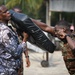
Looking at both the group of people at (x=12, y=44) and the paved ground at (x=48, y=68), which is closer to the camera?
the group of people at (x=12, y=44)

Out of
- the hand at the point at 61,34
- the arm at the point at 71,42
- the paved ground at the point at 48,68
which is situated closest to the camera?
the arm at the point at 71,42

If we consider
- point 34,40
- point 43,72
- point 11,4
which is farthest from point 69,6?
point 34,40

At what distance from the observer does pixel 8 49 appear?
3.87 m

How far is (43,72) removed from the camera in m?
8.39

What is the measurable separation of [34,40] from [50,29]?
304 mm

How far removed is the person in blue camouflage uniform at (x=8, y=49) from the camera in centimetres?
386

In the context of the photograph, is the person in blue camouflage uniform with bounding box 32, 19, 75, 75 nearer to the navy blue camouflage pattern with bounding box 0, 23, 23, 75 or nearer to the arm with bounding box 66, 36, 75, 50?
the arm with bounding box 66, 36, 75, 50

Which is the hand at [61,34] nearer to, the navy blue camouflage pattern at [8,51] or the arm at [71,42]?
the arm at [71,42]

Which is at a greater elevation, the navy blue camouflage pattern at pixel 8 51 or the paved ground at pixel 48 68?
the navy blue camouflage pattern at pixel 8 51

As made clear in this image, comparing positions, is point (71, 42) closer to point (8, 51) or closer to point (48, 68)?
point (8, 51)

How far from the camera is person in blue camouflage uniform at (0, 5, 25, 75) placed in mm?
3863

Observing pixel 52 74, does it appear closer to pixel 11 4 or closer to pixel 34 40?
pixel 34 40

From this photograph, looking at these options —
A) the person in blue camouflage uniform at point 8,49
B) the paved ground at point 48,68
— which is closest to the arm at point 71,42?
the person in blue camouflage uniform at point 8,49

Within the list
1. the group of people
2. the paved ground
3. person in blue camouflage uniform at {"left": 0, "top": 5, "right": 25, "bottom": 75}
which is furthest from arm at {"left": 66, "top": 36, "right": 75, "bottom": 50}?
the paved ground
